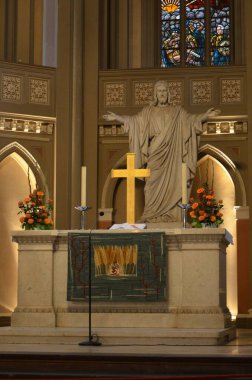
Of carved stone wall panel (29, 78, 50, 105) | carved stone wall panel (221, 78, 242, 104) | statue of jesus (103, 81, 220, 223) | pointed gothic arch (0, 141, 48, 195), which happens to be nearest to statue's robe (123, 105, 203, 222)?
statue of jesus (103, 81, 220, 223)

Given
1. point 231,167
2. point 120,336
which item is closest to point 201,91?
point 231,167

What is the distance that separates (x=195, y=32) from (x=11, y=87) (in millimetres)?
4430

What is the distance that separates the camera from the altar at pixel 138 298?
11.3 m

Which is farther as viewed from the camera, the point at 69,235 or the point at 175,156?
the point at 175,156

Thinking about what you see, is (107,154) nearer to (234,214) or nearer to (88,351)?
(234,214)

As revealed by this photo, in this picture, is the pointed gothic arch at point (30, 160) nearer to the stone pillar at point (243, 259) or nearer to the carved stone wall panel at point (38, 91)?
the carved stone wall panel at point (38, 91)

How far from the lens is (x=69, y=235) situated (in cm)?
1180

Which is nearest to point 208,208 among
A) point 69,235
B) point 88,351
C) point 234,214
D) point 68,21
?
point 69,235

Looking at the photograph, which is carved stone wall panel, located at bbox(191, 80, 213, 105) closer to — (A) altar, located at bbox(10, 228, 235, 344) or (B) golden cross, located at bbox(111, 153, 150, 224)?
(B) golden cross, located at bbox(111, 153, 150, 224)

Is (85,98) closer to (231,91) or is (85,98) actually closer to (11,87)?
(11,87)

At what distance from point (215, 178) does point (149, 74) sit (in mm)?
2346

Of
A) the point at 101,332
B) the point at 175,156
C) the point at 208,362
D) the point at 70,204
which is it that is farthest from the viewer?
the point at 70,204

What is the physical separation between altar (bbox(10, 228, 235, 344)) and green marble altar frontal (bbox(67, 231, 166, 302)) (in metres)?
0.02

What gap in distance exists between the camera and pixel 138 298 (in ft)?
37.5
